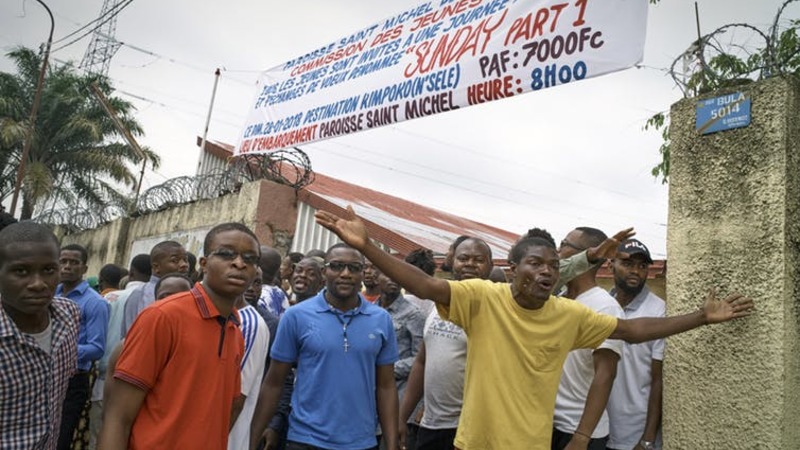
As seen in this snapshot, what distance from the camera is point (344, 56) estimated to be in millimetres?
6734

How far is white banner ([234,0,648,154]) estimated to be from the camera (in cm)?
432

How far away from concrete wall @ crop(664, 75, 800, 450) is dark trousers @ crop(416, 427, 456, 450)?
1.21 meters

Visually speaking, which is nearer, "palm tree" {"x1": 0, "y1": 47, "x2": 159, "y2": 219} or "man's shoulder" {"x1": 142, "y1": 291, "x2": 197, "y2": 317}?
"man's shoulder" {"x1": 142, "y1": 291, "x2": 197, "y2": 317}

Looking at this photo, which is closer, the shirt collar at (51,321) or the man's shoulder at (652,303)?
the shirt collar at (51,321)

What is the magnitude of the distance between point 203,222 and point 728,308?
9643 mm

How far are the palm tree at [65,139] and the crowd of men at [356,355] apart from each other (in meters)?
19.7

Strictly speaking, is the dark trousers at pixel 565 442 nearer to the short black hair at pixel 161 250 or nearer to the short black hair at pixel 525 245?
the short black hair at pixel 525 245

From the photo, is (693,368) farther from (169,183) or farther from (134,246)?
(134,246)

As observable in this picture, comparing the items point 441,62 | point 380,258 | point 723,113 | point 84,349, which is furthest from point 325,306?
point 441,62

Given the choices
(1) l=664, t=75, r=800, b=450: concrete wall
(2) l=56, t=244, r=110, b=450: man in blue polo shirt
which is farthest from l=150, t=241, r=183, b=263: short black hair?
(1) l=664, t=75, r=800, b=450: concrete wall

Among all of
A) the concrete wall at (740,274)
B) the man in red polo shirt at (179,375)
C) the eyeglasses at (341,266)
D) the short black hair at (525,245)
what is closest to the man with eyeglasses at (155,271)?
the eyeglasses at (341,266)

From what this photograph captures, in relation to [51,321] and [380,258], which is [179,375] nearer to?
[51,321]

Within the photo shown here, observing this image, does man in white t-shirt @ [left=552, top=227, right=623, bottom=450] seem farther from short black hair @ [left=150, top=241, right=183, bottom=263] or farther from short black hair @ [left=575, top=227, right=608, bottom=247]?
short black hair @ [left=150, top=241, right=183, bottom=263]

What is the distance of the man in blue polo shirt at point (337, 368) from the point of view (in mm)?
3389
